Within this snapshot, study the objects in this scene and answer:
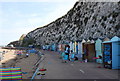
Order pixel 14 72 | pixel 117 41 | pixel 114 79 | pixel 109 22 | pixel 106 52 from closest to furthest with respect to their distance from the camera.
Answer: pixel 14 72 → pixel 114 79 → pixel 117 41 → pixel 106 52 → pixel 109 22

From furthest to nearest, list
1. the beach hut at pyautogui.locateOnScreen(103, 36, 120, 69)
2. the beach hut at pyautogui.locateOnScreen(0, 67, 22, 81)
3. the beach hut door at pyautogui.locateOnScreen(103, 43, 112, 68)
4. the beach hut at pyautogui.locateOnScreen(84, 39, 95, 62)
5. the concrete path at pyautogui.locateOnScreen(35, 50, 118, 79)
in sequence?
the beach hut at pyautogui.locateOnScreen(84, 39, 95, 62) → the beach hut door at pyautogui.locateOnScreen(103, 43, 112, 68) → the beach hut at pyautogui.locateOnScreen(103, 36, 120, 69) → the concrete path at pyautogui.locateOnScreen(35, 50, 118, 79) → the beach hut at pyautogui.locateOnScreen(0, 67, 22, 81)

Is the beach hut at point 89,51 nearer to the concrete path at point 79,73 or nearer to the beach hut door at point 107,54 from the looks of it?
the beach hut door at point 107,54

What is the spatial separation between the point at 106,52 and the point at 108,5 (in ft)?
127

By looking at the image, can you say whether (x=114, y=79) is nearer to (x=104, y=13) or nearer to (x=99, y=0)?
(x=104, y=13)

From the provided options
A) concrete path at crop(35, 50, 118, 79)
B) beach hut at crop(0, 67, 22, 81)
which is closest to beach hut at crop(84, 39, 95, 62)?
concrete path at crop(35, 50, 118, 79)

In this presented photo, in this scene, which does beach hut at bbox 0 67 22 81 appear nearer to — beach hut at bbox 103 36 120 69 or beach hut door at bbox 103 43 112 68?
beach hut at bbox 103 36 120 69

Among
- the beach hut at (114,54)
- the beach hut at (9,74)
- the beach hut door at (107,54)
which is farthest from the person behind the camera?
the beach hut door at (107,54)

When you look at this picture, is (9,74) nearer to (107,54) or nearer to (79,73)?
(79,73)

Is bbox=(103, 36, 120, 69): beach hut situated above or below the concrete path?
above

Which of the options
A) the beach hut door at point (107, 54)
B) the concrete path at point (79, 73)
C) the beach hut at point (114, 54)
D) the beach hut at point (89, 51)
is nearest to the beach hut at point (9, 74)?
the concrete path at point (79, 73)

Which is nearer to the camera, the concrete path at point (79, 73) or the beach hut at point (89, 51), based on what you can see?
the concrete path at point (79, 73)

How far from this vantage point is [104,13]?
176 feet

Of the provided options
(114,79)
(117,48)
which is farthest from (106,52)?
(114,79)

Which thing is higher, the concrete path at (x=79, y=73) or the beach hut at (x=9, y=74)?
the beach hut at (x=9, y=74)
